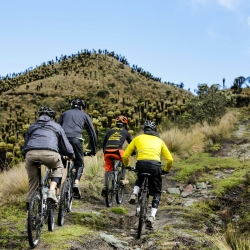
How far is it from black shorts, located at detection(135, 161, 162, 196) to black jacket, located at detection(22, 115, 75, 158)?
1.32m

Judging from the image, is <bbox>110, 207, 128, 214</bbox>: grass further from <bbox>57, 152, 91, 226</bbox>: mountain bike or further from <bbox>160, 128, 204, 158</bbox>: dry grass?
<bbox>160, 128, 204, 158</bbox>: dry grass

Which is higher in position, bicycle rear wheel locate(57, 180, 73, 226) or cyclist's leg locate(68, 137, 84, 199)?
cyclist's leg locate(68, 137, 84, 199)

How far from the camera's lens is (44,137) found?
515 cm

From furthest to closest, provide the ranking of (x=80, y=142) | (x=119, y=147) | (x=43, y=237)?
(x=119, y=147) < (x=80, y=142) < (x=43, y=237)

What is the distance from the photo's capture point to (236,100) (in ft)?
123

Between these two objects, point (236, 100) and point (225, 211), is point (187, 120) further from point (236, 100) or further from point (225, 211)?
point (236, 100)

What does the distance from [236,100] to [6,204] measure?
33109 mm

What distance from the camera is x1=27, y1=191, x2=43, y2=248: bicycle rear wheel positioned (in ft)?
15.6

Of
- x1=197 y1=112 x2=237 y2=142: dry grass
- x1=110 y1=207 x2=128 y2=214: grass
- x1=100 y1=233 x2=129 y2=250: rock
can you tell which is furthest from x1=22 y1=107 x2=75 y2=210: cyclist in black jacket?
x1=197 y1=112 x2=237 y2=142: dry grass

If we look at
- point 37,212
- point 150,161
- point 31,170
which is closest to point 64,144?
point 31,170

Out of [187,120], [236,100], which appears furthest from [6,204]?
[236,100]

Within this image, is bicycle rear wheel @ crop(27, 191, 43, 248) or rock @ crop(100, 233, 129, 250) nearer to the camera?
bicycle rear wheel @ crop(27, 191, 43, 248)

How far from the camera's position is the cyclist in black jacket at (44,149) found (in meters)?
5.05

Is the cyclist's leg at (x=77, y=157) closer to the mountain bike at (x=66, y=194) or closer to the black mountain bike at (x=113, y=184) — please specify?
the mountain bike at (x=66, y=194)
